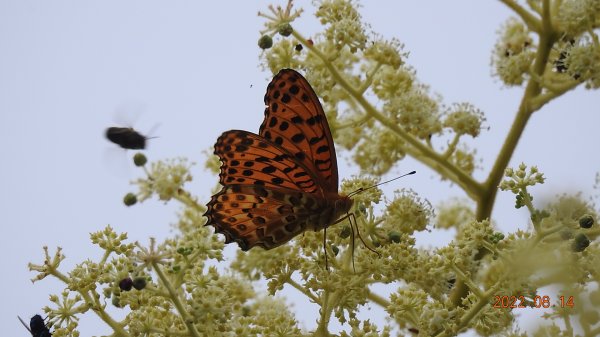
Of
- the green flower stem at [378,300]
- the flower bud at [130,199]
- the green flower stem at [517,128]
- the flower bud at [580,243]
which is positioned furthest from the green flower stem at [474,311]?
the flower bud at [130,199]

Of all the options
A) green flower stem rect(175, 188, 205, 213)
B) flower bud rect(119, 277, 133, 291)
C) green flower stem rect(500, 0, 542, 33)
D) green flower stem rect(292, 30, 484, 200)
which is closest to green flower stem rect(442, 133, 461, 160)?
green flower stem rect(292, 30, 484, 200)

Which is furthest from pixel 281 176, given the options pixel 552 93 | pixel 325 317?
pixel 552 93

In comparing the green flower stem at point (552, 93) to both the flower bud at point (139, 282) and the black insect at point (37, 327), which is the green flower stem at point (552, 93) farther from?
the black insect at point (37, 327)

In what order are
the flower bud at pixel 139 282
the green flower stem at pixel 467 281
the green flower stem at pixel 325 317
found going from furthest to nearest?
1. the green flower stem at pixel 325 317
2. the green flower stem at pixel 467 281
3. the flower bud at pixel 139 282

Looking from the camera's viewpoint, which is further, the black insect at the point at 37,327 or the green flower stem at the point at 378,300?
the green flower stem at the point at 378,300

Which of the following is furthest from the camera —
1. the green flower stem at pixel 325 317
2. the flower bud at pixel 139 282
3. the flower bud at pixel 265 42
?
the flower bud at pixel 265 42

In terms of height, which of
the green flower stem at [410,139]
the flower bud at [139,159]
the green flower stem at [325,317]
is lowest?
the green flower stem at [325,317]

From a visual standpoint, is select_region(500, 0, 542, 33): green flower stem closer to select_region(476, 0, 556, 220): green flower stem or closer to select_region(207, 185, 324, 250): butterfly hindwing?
select_region(476, 0, 556, 220): green flower stem

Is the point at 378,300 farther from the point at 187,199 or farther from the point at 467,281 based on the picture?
the point at 187,199
